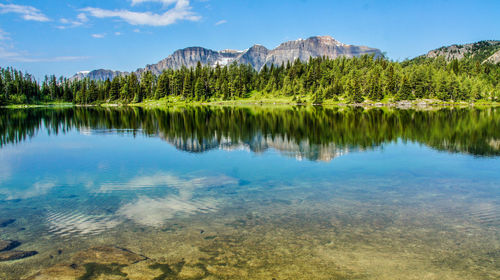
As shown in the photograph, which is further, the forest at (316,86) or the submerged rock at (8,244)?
the forest at (316,86)

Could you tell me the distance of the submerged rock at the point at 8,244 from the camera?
11559 mm

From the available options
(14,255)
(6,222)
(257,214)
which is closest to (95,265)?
(14,255)

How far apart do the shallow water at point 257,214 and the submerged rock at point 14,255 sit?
395 mm

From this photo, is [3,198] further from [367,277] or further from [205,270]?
[367,277]

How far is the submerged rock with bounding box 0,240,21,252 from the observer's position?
11.6 meters

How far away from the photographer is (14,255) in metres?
11.0

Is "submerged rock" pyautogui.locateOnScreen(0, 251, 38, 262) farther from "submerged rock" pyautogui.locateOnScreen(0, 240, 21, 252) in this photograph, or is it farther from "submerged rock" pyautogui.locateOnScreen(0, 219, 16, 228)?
"submerged rock" pyautogui.locateOnScreen(0, 219, 16, 228)

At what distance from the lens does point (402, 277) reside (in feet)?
31.4

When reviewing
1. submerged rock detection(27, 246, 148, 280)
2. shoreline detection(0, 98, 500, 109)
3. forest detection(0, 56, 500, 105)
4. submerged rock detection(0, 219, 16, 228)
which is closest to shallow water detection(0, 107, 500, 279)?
submerged rock detection(27, 246, 148, 280)

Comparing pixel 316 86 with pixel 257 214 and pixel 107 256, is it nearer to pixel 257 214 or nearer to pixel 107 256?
pixel 257 214

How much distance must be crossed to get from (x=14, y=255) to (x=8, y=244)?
1.25 metres

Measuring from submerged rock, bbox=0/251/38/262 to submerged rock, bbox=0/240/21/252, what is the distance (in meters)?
0.44

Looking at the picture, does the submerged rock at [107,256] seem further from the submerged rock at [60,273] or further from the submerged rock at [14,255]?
the submerged rock at [14,255]

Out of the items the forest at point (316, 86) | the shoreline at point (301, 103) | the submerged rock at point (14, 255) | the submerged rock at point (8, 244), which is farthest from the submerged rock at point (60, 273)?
the forest at point (316, 86)
